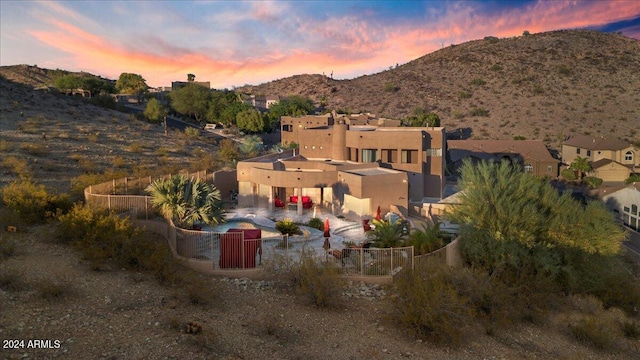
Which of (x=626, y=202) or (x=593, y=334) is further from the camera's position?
(x=626, y=202)

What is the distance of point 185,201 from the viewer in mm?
19562

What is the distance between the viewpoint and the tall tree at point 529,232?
56.6 ft

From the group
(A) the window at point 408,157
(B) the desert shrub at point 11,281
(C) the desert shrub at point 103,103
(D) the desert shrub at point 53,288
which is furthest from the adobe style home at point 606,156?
(C) the desert shrub at point 103,103

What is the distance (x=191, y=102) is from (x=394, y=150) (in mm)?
50133

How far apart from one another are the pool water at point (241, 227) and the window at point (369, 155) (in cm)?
1141

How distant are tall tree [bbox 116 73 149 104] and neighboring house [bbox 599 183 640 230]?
243 ft

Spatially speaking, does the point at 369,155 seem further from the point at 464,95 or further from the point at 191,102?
the point at 464,95

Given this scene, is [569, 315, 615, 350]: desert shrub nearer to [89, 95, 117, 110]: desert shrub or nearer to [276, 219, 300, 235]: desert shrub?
[276, 219, 300, 235]: desert shrub

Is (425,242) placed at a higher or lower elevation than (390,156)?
lower

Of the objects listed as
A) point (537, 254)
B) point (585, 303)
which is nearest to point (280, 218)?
point (537, 254)

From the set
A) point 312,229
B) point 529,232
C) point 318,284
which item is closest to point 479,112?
point 312,229

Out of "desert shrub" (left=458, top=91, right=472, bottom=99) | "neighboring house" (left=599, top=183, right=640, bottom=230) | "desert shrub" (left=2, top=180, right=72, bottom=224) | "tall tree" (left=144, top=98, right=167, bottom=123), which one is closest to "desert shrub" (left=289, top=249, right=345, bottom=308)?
"desert shrub" (left=2, top=180, right=72, bottom=224)

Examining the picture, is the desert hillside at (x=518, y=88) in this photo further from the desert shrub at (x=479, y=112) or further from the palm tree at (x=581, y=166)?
the palm tree at (x=581, y=166)

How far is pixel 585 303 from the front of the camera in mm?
16969
